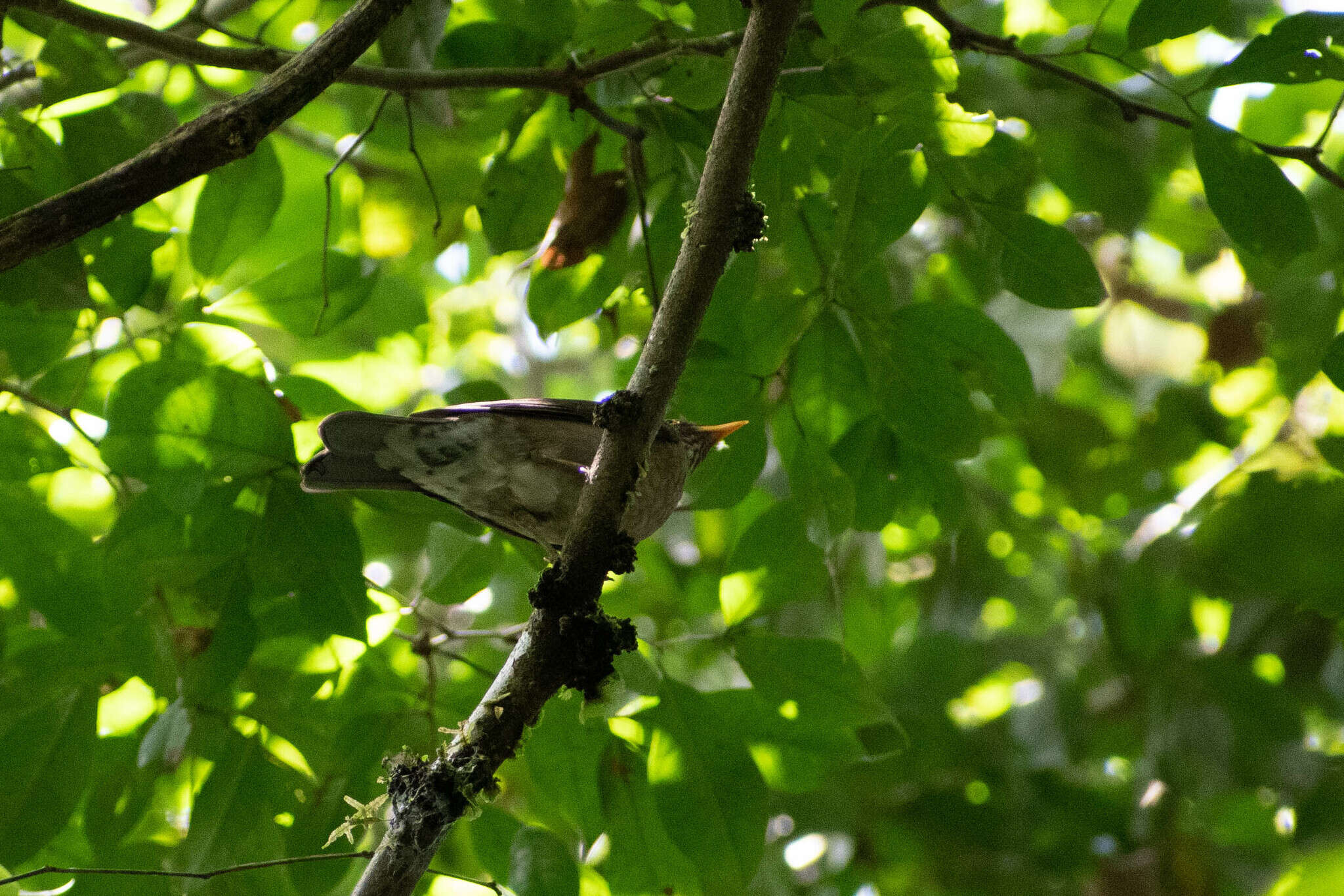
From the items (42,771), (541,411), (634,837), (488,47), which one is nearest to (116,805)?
(42,771)

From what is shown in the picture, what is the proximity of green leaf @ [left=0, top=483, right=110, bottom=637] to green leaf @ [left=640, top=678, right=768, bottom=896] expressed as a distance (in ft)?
4.67

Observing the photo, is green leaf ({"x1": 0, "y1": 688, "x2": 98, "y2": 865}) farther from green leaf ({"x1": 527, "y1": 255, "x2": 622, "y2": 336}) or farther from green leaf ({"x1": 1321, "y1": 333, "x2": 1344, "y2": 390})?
green leaf ({"x1": 1321, "y1": 333, "x2": 1344, "y2": 390})

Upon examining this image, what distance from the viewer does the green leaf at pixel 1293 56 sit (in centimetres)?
230

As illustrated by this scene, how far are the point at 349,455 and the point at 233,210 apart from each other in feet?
2.47

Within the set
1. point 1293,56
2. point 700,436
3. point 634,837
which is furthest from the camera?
point 700,436

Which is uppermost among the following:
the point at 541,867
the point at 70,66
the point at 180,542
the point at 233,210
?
the point at 70,66

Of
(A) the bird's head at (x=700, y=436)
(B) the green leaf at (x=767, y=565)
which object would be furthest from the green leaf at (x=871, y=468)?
(A) the bird's head at (x=700, y=436)

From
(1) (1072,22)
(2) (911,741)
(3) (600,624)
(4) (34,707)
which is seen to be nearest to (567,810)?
(3) (600,624)

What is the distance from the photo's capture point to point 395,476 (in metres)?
3.06

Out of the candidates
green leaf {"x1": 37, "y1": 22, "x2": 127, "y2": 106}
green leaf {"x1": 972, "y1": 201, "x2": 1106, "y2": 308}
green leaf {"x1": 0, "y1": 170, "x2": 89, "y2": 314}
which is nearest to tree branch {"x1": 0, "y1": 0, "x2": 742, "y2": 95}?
green leaf {"x1": 37, "y1": 22, "x2": 127, "y2": 106}

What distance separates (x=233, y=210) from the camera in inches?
112

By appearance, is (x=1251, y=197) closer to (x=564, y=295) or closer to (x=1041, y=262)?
(x=1041, y=262)

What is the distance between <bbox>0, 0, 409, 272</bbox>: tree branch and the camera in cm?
182

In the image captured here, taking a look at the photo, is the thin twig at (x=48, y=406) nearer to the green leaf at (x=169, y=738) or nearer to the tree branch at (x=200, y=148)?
the green leaf at (x=169, y=738)
